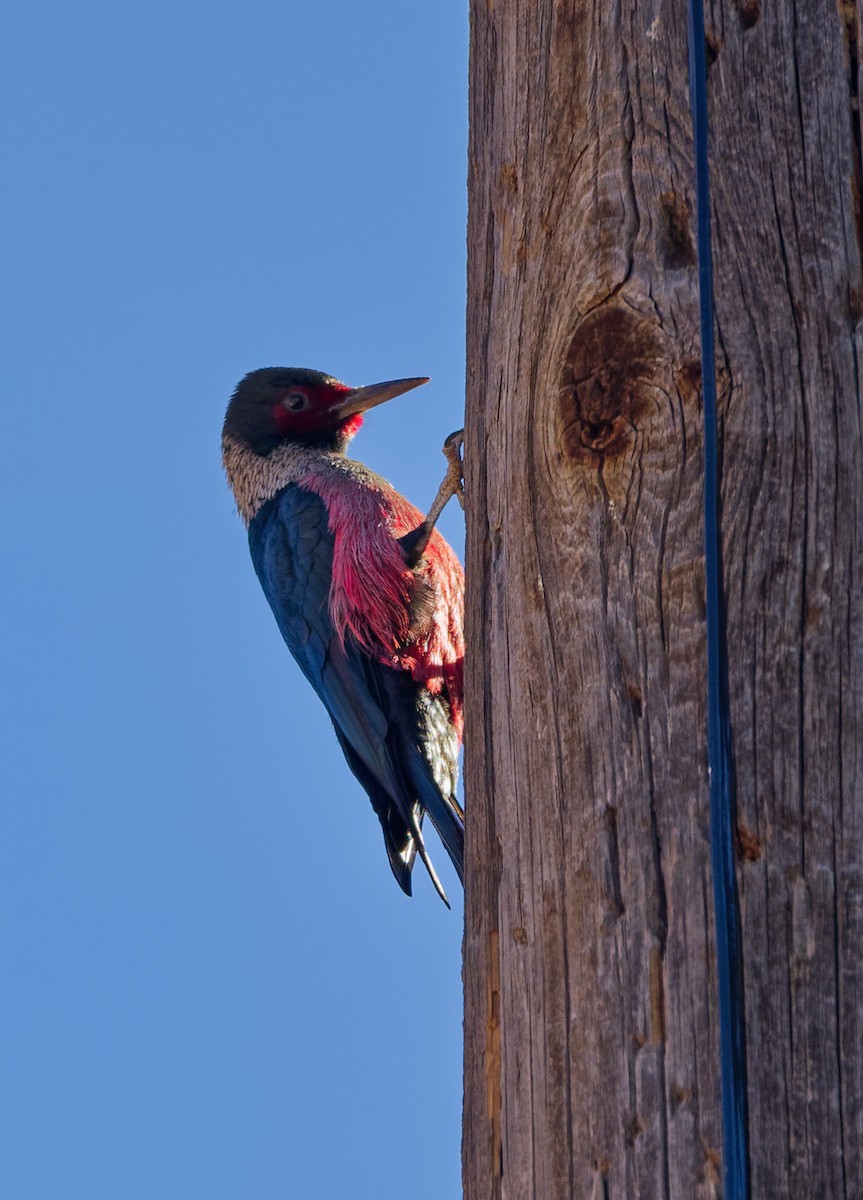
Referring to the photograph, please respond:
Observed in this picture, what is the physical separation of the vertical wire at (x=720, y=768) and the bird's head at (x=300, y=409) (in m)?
3.58

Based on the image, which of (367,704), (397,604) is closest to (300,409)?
(397,604)

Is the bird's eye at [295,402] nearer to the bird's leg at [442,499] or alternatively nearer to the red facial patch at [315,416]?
the red facial patch at [315,416]

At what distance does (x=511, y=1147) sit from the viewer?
198cm

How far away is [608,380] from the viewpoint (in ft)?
6.72

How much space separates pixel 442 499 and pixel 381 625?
0.44m

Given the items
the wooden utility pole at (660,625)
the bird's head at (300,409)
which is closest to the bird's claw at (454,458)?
the bird's head at (300,409)

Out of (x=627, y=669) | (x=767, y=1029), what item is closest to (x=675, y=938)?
(x=767, y=1029)

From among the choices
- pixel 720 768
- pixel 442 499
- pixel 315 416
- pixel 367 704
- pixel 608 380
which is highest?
pixel 315 416

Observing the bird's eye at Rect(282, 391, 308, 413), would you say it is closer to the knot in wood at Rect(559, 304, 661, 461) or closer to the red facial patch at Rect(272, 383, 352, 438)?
the red facial patch at Rect(272, 383, 352, 438)

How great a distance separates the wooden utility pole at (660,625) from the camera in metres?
1.76

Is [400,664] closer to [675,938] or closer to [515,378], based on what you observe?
[515,378]

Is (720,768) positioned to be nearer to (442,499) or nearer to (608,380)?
(608,380)

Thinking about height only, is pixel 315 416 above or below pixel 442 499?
above

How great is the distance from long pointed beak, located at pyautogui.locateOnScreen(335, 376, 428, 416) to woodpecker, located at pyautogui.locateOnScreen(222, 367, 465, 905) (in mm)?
56
